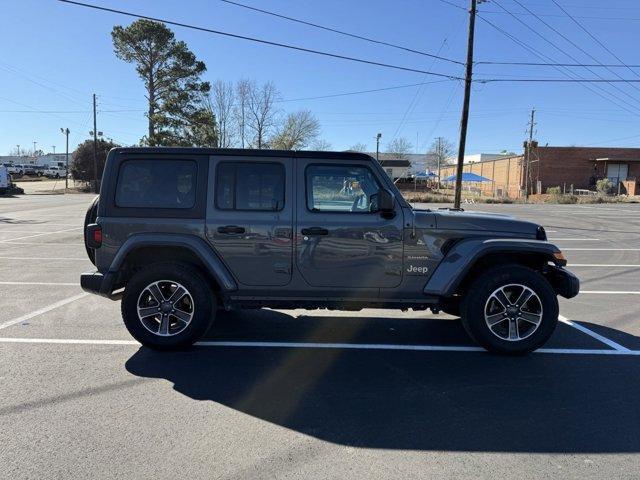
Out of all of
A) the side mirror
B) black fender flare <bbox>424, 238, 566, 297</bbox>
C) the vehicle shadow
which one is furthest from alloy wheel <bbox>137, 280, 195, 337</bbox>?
black fender flare <bbox>424, 238, 566, 297</bbox>

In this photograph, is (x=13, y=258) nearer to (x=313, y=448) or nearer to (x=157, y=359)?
(x=157, y=359)

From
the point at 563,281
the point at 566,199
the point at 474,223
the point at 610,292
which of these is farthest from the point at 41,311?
the point at 566,199

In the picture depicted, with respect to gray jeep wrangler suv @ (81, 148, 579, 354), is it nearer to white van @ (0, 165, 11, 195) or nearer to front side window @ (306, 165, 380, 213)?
front side window @ (306, 165, 380, 213)

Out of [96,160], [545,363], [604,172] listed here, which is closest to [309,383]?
[545,363]

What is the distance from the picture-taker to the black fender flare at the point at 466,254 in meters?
4.81

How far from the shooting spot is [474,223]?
4941mm

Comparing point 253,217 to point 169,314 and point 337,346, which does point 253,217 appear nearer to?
point 169,314

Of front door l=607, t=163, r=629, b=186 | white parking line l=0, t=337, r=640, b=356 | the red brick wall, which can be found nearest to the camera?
white parking line l=0, t=337, r=640, b=356

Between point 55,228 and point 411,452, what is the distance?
1723 cm

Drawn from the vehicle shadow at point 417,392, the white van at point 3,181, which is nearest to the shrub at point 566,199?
the vehicle shadow at point 417,392

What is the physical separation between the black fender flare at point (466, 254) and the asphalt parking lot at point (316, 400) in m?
0.73

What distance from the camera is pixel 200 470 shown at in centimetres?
298

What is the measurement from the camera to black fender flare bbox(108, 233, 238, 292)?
4.89 meters

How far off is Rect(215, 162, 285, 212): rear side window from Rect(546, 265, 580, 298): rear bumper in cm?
288
